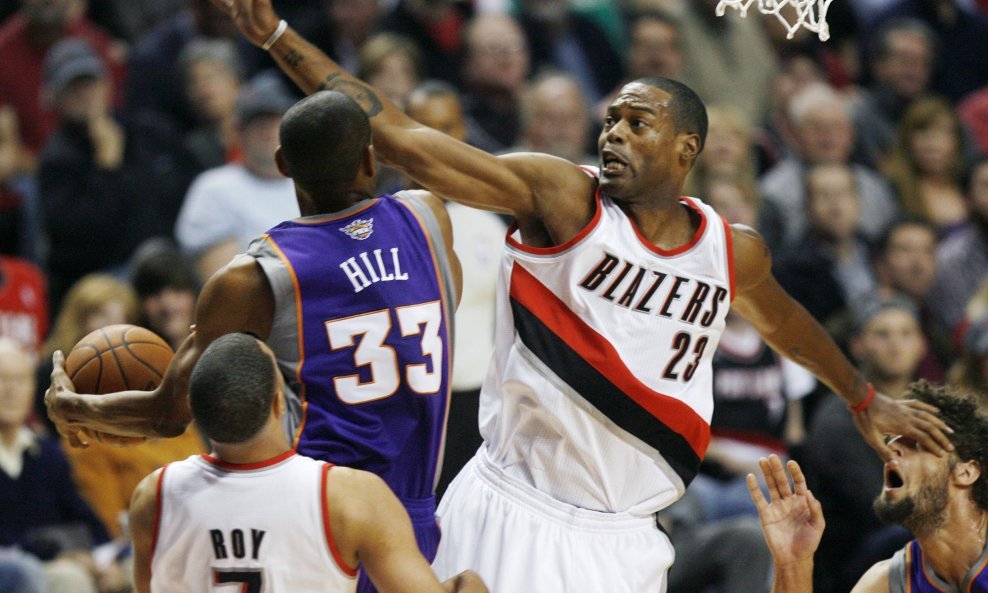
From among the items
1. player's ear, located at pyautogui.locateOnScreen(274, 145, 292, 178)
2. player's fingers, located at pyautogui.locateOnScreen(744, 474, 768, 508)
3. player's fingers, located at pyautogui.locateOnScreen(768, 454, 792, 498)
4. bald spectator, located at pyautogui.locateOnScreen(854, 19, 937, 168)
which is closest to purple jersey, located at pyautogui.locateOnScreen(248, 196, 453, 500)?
player's ear, located at pyautogui.locateOnScreen(274, 145, 292, 178)

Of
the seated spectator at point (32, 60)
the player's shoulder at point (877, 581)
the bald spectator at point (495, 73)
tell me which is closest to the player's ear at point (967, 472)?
the player's shoulder at point (877, 581)

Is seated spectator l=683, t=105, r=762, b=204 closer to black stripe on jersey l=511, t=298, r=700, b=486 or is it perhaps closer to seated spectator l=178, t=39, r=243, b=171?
seated spectator l=178, t=39, r=243, b=171

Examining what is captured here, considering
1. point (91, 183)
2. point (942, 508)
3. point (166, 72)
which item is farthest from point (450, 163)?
point (166, 72)

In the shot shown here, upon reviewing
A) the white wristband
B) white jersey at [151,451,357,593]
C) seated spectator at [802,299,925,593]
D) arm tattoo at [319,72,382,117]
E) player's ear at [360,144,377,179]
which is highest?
the white wristband

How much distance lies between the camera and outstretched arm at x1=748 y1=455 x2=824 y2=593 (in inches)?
195

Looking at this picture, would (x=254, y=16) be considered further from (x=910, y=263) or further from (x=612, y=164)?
(x=910, y=263)

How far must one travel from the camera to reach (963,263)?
384 inches

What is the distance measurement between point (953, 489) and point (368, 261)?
7.36 ft

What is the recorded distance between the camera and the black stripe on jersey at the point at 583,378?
4863 mm

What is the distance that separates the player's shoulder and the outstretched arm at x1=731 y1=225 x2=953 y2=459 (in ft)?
1.33

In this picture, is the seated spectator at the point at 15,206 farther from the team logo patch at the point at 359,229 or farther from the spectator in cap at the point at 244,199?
the team logo patch at the point at 359,229

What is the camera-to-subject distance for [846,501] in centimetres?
773

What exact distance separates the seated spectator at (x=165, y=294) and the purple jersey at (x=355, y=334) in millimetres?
3444

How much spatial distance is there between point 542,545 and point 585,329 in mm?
711
